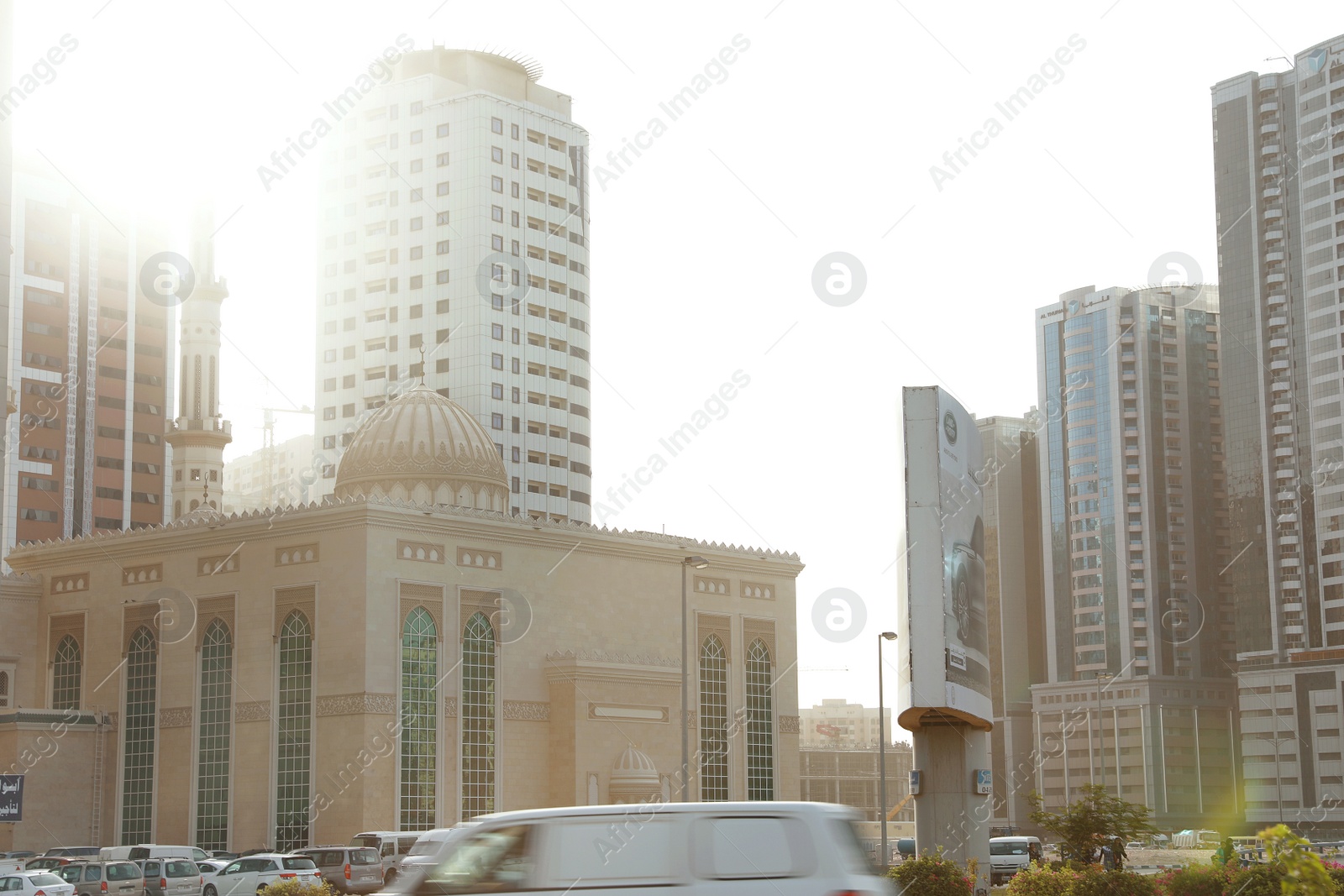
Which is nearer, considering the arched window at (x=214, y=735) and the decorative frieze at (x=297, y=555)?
the decorative frieze at (x=297, y=555)

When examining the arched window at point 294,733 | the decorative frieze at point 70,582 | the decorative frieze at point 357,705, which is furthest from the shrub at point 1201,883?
the decorative frieze at point 70,582

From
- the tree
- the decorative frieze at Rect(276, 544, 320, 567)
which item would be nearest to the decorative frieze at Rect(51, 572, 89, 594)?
the decorative frieze at Rect(276, 544, 320, 567)

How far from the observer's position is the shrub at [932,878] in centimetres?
2486

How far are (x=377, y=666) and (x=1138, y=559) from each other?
3211 inches

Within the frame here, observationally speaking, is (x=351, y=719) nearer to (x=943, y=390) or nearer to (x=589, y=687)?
(x=589, y=687)

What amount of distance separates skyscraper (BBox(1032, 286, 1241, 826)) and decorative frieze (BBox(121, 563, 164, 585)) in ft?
252

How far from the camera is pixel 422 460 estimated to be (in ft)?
181

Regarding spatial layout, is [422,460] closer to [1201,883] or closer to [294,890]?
[294,890]

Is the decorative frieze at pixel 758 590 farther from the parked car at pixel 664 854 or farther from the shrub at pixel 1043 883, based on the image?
the parked car at pixel 664 854

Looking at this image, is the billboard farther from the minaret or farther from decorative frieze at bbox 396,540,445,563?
the minaret

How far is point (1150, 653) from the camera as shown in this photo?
114375mm

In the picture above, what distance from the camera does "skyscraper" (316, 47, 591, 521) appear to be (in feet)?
322

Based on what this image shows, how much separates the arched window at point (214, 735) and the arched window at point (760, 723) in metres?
19.0

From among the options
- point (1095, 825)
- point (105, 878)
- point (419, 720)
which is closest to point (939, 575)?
point (1095, 825)
